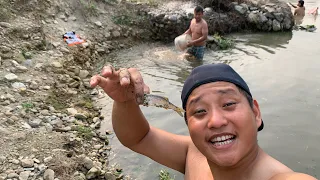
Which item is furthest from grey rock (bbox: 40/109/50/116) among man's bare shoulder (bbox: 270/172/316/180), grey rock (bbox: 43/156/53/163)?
man's bare shoulder (bbox: 270/172/316/180)

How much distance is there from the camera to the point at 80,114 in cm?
502

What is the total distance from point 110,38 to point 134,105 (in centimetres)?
716

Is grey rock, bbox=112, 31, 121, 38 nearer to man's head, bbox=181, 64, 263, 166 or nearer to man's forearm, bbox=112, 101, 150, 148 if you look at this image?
man's forearm, bbox=112, 101, 150, 148

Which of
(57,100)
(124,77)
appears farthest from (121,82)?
(57,100)

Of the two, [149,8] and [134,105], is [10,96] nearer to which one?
[134,105]

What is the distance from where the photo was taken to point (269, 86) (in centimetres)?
660

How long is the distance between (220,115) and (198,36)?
270 inches

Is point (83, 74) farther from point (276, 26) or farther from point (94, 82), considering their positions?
point (276, 26)

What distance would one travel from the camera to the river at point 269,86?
14.7 feet

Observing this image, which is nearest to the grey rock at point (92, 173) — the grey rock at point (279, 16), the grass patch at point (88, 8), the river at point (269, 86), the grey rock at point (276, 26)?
the river at point (269, 86)

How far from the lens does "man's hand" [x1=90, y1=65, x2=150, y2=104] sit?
1.84 metres

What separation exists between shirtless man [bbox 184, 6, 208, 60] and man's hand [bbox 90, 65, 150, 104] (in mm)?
6416

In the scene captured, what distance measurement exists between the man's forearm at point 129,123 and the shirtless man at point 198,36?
245 inches

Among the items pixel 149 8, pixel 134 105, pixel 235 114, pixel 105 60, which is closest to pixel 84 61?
pixel 105 60
